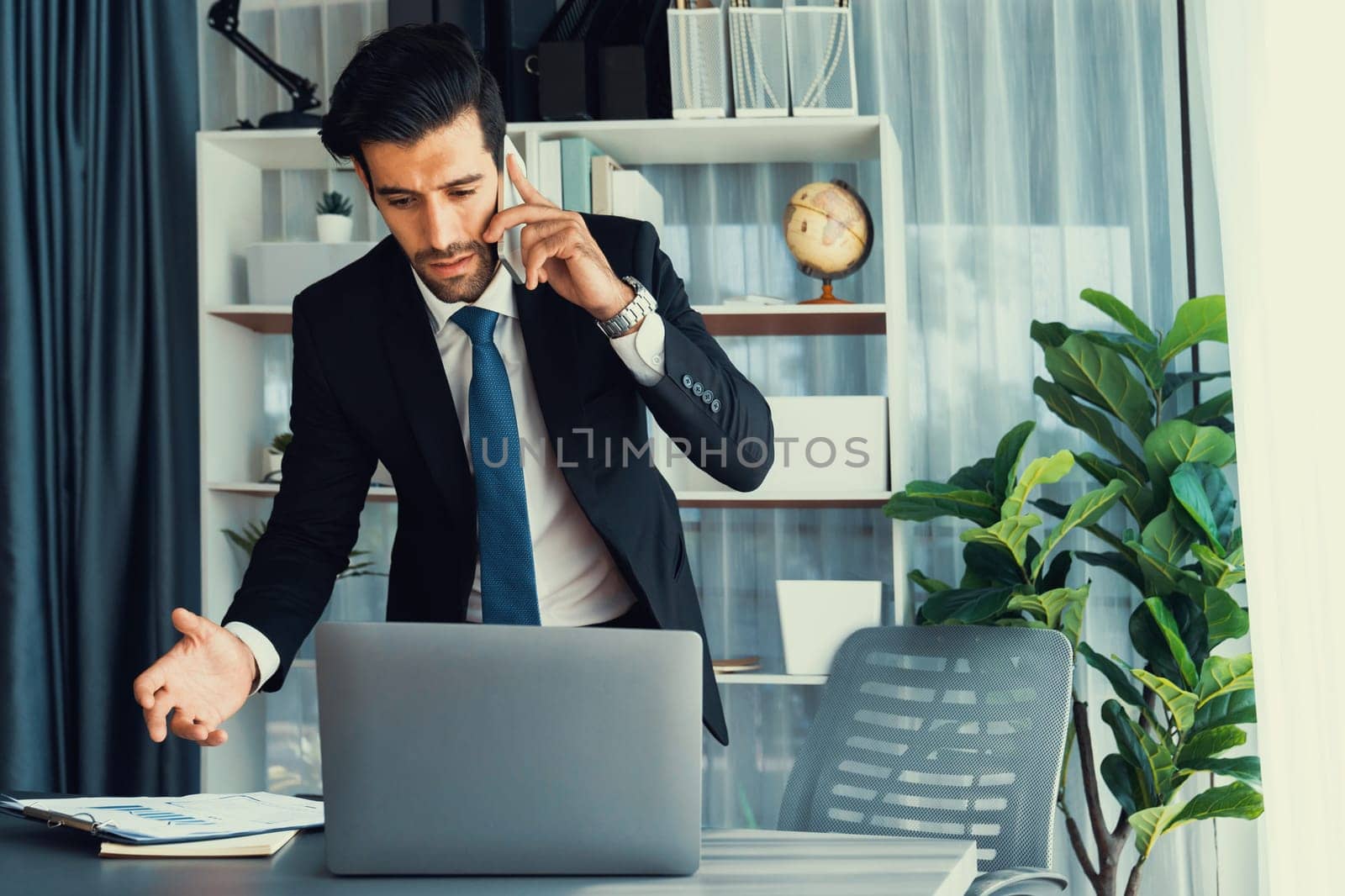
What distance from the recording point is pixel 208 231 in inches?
109

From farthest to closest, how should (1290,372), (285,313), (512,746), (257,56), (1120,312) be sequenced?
(257,56), (285,313), (1120,312), (1290,372), (512,746)

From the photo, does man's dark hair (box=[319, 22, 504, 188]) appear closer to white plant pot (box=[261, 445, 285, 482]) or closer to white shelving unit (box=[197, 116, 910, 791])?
white shelving unit (box=[197, 116, 910, 791])

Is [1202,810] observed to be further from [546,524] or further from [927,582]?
[546,524]

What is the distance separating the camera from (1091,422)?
2512mm

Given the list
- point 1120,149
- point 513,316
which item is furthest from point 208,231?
point 1120,149

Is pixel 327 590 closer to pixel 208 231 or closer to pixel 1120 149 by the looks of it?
pixel 208 231

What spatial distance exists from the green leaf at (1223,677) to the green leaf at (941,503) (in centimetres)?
46

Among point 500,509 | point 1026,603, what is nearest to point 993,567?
point 1026,603

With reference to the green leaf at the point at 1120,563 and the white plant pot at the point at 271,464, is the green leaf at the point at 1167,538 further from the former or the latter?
the white plant pot at the point at 271,464

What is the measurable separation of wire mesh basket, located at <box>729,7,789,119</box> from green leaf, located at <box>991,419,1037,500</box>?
2.63 feet

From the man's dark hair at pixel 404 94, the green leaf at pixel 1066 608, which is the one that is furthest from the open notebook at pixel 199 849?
the green leaf at pixel 1066 608

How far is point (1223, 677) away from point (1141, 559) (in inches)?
9.8

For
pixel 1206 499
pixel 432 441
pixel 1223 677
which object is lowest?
pixel 1223 677

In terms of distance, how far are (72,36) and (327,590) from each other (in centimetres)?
174
